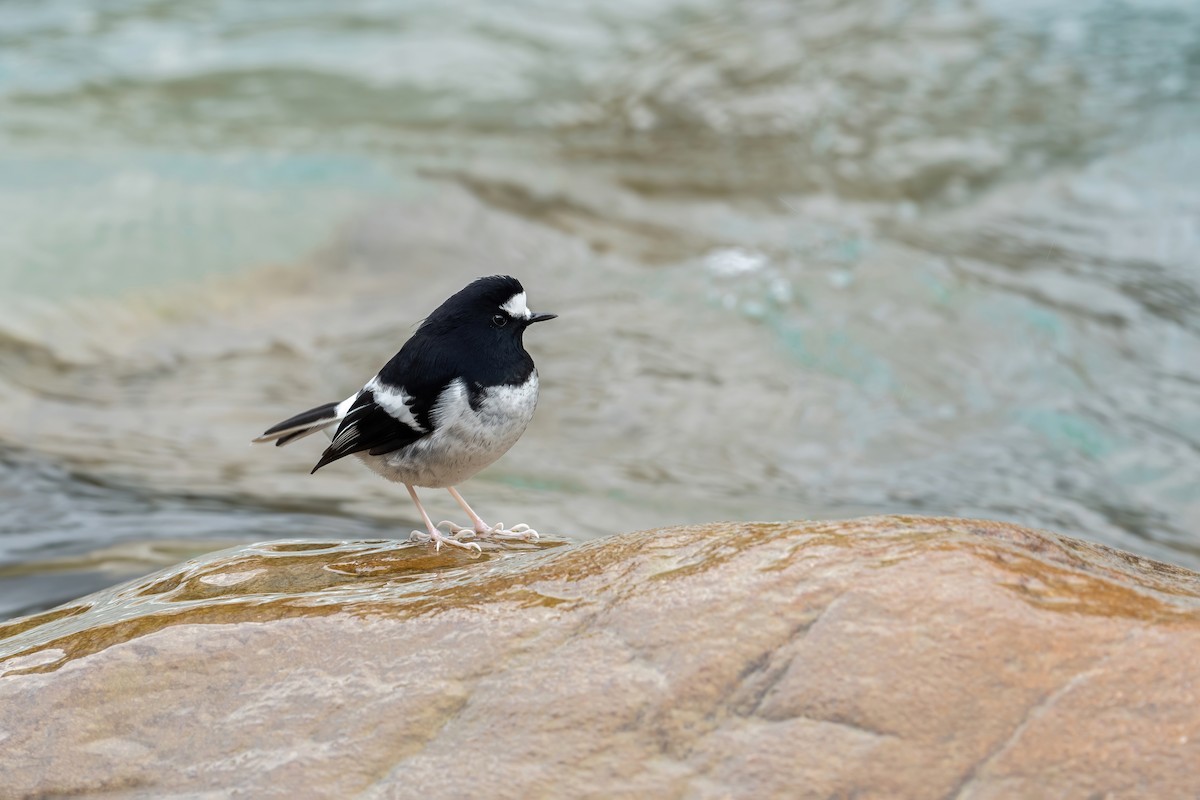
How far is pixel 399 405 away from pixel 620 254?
684cm

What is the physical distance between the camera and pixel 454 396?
4.55m

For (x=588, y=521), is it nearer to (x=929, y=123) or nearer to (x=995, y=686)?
(x=995, y=686)

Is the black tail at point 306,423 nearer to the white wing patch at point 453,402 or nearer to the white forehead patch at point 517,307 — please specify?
the white wing patch at point 453,402

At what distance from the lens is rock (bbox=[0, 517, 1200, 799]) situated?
309 cm

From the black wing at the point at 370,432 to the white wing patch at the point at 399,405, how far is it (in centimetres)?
1

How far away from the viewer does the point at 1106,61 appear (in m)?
13.9

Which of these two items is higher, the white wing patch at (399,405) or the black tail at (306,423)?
the white wing patch at (399,405)

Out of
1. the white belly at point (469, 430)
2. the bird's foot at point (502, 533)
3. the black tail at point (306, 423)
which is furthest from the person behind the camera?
the black tail at point (306, 423)

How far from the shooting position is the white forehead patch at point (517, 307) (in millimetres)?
4694

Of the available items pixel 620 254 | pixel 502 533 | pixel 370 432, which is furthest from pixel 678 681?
pixel 620 254

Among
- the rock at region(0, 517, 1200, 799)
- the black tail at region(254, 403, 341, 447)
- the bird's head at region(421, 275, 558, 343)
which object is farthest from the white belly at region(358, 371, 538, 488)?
the rock at region(0, 517, 1200, 799)

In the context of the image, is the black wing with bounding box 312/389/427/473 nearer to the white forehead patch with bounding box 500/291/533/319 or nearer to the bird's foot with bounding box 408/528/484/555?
the bird's foot with bounding box 408/528/484/555

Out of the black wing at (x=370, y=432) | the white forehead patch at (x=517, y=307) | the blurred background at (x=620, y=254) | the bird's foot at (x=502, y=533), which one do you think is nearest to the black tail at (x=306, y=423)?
the black wing at (x=370, y=432)

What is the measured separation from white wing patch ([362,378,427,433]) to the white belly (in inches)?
2.8
